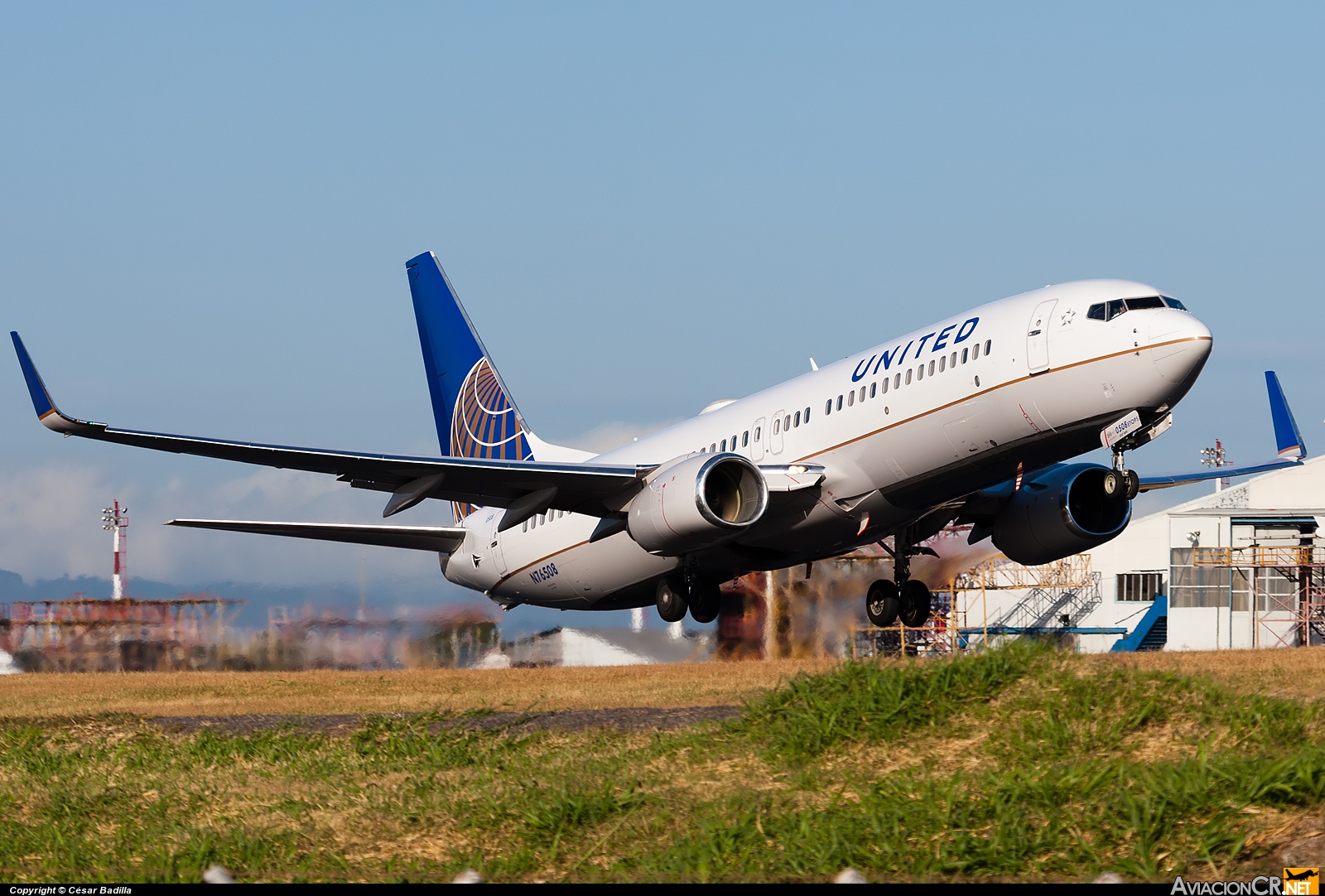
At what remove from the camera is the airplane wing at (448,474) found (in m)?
24.2

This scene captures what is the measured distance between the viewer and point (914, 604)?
29.5 meters

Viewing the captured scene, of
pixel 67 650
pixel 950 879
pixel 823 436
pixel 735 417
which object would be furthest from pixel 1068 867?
pixel 67 650

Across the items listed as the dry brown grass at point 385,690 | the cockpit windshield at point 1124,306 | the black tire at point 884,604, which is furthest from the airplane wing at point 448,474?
the cockpit windshield at point 1124,306

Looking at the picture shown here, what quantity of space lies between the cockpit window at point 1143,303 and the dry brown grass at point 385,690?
7.09 m

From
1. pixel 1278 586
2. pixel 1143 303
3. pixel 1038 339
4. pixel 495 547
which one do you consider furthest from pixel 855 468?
pixel 1278 586

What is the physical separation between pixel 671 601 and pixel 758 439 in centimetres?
387

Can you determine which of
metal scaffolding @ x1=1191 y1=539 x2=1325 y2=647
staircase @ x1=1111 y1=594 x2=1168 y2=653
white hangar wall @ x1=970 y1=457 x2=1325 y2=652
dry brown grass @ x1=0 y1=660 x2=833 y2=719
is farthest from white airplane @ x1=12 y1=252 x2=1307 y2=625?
staircase @ x1=1111 y1=594 x2=1168 y2=653

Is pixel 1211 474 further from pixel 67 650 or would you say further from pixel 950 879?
pixel 67 650

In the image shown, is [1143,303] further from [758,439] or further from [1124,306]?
[758,439]

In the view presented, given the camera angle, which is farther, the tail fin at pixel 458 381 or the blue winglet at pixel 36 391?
the tail fin at pixel 458 381

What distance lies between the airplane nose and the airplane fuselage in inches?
0.9

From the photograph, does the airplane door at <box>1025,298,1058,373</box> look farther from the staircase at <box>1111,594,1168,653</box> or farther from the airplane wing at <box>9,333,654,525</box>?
the staircase at <box>1111,594,1168,653</box>

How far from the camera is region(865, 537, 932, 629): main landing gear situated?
2939cm

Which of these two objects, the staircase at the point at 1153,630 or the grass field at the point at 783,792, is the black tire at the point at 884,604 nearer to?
the grass field at the point at 783,792
